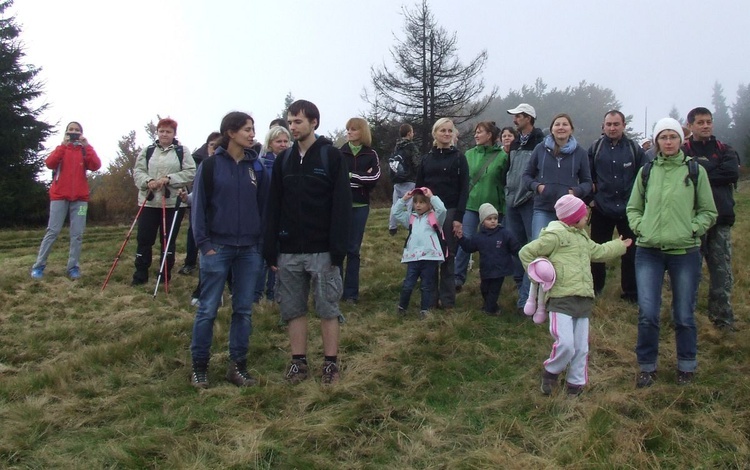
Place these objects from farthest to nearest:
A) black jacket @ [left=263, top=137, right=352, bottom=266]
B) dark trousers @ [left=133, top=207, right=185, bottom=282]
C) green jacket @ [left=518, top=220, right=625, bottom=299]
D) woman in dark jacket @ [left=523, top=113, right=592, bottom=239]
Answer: dark trousers @ [left=133, top=207, right=185, bottom=282]
woman in dark jacket @ [left=523, top=113, right=592, bottom=239]
black jacket @ [left=263, top=137, right=352, bottom=266]
green jacket @ [left=518, top=220, right=625, bottom=299]

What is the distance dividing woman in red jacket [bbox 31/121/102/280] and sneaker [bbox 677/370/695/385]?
24.2ft

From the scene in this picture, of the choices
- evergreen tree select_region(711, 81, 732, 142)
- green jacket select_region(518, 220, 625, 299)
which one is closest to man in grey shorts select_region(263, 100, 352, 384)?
green jacket select_region(518, 220, 625, 299)

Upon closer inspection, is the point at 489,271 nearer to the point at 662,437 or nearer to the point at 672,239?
the point at 672,239

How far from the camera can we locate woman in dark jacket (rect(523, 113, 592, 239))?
20.4 ft

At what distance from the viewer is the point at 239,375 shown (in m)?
4.69

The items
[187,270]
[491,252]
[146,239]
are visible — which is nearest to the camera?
[491,252]

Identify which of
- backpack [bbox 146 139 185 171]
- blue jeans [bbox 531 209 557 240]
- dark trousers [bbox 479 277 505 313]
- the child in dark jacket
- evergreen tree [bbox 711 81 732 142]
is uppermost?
evergreen tree [bbox 711 81 732 142]

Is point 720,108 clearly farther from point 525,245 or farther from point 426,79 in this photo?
point 525,245

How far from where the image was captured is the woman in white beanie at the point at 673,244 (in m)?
4.52

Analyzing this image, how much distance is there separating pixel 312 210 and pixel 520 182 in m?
2.99

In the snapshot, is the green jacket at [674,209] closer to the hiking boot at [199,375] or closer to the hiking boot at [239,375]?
the hiking boot at [239,375]

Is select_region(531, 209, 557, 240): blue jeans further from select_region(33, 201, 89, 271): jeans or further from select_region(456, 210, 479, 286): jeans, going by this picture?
select_region(33, 201, 89, 271): jeans

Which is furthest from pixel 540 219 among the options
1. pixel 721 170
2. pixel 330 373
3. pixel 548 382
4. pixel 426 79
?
pixel 426 79

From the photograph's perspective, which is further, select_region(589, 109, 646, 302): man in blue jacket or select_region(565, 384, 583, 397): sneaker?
select_region(589, 109, 646, 302): man in blue jacket
